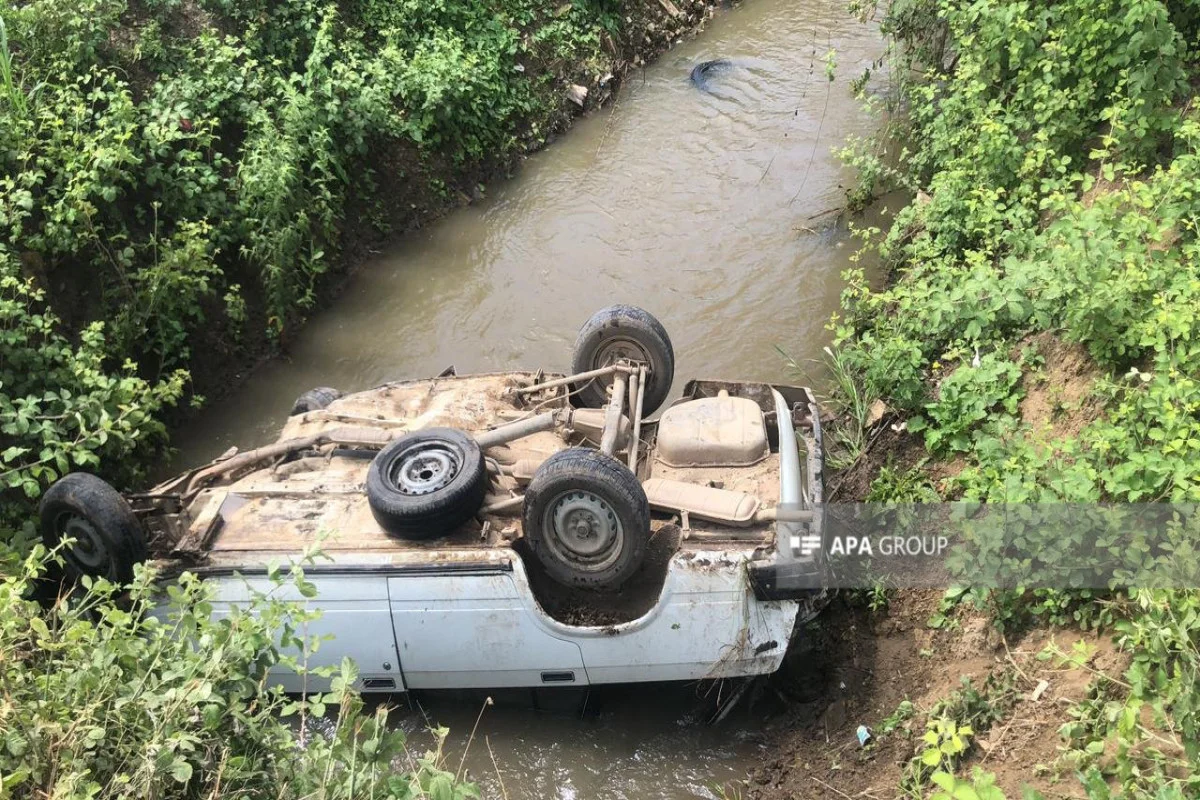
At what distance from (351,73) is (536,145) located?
110 inches

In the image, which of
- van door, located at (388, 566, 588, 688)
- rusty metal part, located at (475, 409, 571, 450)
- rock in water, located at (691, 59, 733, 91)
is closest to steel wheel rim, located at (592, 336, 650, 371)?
rusty metal part, located at (475, 409, 571, 450)

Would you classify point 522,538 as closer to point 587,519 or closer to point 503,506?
point 503,506

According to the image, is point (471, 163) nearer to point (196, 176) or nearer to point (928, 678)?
point (196, 176)

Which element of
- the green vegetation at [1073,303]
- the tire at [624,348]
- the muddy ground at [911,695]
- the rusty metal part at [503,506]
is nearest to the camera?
the green vegetation at [1073,303]

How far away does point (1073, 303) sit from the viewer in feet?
17.9

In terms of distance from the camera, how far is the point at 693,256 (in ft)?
32.1

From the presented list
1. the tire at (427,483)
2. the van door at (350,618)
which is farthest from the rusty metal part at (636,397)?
the van door at (350,618)

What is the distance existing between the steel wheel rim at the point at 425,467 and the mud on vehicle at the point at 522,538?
0.01 meters

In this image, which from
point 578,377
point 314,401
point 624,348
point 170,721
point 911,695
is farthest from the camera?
point 314,401

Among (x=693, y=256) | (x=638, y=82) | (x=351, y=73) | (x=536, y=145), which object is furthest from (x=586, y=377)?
(x=638, y=82)

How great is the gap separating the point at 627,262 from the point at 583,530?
5225mm

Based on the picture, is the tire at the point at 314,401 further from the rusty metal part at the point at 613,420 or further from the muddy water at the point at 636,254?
the rusty metal part at the point at 613,420

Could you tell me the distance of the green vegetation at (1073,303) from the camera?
13.0ft

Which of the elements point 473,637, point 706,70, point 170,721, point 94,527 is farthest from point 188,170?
point 706,70
